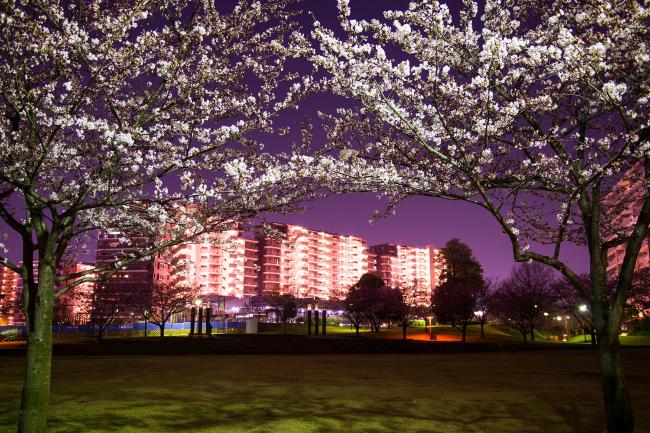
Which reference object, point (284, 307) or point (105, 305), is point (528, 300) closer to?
point (284, 307)

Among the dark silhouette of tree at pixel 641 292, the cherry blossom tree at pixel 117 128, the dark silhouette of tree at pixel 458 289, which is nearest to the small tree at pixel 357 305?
the dark silhouette of tree at pixel 458 289

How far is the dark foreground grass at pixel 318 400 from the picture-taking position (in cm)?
949

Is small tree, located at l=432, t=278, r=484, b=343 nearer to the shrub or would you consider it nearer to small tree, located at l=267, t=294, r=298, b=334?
small tree, located at l=267, t=294, r=298, b=334

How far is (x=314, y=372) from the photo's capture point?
18.6 meters

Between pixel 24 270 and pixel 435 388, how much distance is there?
38.1 ft

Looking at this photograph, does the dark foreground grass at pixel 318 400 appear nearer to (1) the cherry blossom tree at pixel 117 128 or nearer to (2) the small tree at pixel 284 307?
(1) the cherry blossom tree at pixel 117 128

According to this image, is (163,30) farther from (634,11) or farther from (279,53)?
(634,11)

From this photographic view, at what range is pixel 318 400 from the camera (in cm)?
1218

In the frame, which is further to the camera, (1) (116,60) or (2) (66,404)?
(2) (66,404)

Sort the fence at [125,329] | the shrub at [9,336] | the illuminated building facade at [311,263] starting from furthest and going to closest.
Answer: the illuminated building facade at [311,263], the fence at [125,329], the shrub at [9,336]

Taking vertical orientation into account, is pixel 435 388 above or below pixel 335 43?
below

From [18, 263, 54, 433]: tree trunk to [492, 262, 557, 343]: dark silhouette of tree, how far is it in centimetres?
5531

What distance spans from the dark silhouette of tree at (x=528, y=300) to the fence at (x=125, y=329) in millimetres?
43654

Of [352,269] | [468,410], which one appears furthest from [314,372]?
[352,269]
